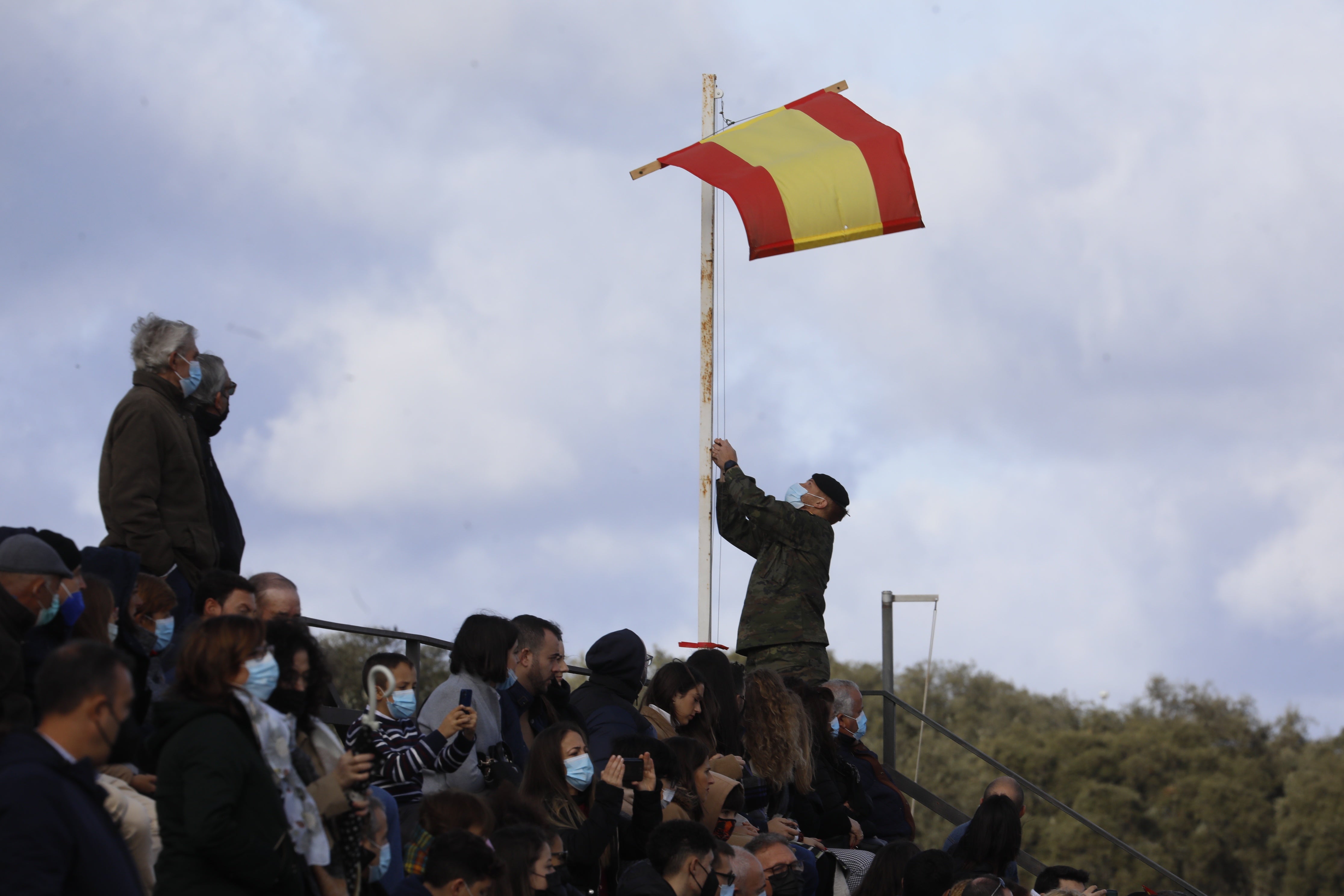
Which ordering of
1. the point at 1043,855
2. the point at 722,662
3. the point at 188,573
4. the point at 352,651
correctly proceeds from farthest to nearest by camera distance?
the point at 1043,855 → the point at 352,651 → the point at 722,662 → the point at 188,573

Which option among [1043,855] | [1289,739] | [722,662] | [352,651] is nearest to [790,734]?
[722,662]

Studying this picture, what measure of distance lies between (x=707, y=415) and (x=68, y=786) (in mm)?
6931

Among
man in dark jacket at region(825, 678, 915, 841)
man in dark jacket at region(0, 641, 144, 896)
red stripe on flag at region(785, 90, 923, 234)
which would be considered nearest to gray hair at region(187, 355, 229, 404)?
man in dark jacket at region(0, 641, 144, 896)

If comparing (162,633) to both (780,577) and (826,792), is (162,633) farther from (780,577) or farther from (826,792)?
(780,577)

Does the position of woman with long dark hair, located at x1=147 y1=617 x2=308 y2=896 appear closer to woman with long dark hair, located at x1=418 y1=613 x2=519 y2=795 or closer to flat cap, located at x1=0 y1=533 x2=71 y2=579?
flat cap, located at x1=0 y1=533 x2=71 y2=579

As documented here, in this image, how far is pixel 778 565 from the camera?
375 inches

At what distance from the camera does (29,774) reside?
340cm

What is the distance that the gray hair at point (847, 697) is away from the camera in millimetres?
9180

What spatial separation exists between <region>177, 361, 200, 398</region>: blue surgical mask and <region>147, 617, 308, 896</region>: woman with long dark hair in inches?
117

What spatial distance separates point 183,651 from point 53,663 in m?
0.56

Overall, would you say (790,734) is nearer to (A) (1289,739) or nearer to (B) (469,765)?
(B) (469,765)

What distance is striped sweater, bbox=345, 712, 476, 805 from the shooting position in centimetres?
546

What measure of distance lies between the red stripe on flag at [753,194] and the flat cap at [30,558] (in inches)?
263

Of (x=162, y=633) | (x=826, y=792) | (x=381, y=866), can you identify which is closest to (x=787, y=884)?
(x=826, y=792)
